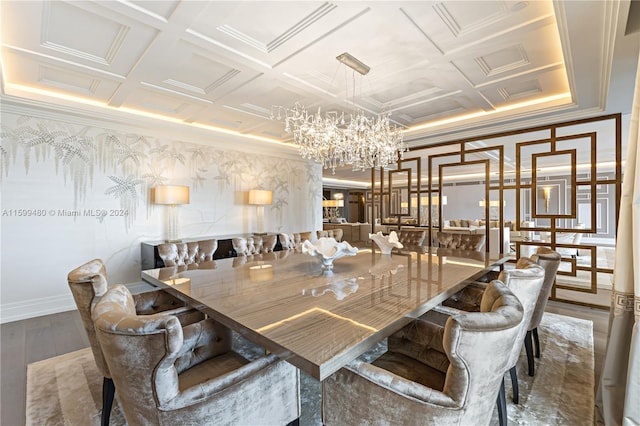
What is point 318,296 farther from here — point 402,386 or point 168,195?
point 168,195

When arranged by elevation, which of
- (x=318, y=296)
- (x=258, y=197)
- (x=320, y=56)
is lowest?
(x=318, y=296)

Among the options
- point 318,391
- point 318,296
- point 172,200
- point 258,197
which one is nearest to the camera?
point 318,296

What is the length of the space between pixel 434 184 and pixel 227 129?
32.4 ft

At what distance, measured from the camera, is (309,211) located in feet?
22.5

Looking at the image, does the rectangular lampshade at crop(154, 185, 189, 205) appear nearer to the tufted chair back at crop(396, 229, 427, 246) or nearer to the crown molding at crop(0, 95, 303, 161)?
the crown molding at crop(0, 95, 303, 161)

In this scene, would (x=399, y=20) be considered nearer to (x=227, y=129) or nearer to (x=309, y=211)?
(x=227, y=129)

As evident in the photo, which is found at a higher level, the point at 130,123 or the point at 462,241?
the point at 130,123

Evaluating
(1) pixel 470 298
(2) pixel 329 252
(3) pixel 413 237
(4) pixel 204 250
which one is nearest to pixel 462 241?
(3) pixel 413 237

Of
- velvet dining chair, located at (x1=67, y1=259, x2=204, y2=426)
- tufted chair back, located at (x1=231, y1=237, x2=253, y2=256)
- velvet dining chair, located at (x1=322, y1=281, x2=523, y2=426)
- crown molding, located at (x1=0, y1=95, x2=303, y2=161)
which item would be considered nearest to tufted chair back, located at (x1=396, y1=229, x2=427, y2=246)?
tufted chair back, located at (x1=231, y1=237, x2=253, y2=256)

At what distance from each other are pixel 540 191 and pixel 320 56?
10.5 meters

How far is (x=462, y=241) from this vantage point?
11.8 feet

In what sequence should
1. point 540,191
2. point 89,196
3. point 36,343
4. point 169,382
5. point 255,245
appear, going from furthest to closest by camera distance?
1. point 540,191
2. point 89,196
3. point 255,245
4. point 36,343
5. point 169,382

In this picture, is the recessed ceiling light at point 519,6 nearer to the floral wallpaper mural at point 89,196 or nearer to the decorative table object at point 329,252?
the decorative table object at point 329,252

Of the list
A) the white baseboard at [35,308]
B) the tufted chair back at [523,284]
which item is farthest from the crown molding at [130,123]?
the tufted chair back at [523,284]
